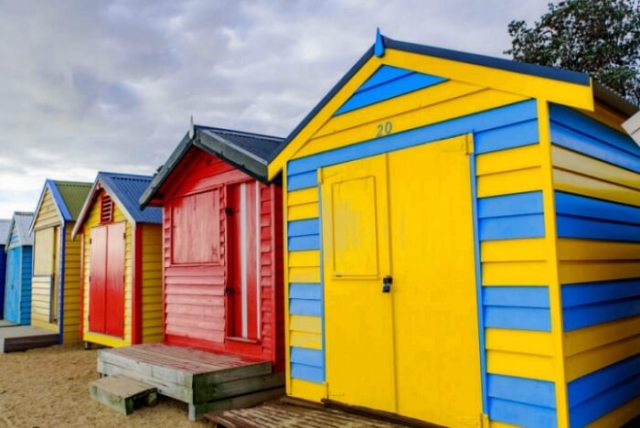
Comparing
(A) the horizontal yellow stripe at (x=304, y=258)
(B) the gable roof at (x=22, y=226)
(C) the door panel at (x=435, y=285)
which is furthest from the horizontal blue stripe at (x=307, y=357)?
(B) the gable roof at (x=22, y=226)

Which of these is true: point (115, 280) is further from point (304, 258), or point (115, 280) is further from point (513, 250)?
point (513, 250)

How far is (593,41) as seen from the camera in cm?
1708

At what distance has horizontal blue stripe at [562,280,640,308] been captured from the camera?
9.93 feet

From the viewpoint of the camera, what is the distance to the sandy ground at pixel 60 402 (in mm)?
5152

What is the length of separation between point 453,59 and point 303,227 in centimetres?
206

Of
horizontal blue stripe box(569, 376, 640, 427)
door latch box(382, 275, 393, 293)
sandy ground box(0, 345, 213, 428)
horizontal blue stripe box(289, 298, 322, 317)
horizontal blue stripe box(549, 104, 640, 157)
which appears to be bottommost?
sandy ground box(0, 345, 213, 428)

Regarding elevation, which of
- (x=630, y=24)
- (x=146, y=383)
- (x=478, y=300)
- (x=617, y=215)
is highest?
(x=630, y=24)

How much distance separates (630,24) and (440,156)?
16871mm

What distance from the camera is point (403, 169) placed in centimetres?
388

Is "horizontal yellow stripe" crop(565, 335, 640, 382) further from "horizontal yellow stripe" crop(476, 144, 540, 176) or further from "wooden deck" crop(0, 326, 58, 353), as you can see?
"wooden deck" crop(0, 326, 58, 353)

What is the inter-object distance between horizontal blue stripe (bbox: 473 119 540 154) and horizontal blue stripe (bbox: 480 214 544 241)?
0.47 metres

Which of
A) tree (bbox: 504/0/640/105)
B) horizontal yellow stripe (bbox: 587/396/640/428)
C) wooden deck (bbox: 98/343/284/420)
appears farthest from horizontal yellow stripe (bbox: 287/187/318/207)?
tree (bbox: 504/0/640/105)

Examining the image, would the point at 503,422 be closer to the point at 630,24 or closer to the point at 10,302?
the point at 10,302

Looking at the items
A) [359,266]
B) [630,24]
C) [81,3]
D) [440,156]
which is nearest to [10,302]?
[81,3]
